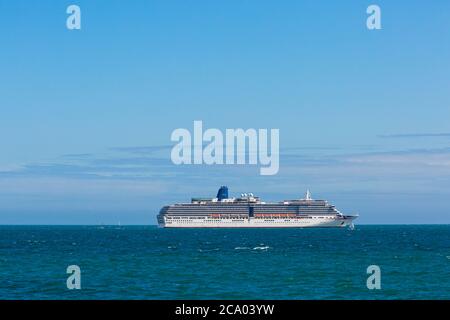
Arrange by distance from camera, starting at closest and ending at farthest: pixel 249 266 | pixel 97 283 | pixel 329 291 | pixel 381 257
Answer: pixel 329 291 < pixel 97 283 < pixel 249 266 < pixel 381 257

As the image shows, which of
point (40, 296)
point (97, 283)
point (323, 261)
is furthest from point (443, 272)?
point (40, 296)

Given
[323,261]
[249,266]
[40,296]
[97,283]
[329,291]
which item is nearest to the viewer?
[40,296]

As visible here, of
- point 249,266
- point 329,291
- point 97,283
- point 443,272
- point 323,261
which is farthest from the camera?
point 323,261

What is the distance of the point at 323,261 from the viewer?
68500 millimetres

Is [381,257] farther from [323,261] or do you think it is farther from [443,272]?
[443,272]

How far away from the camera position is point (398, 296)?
43.1 m
